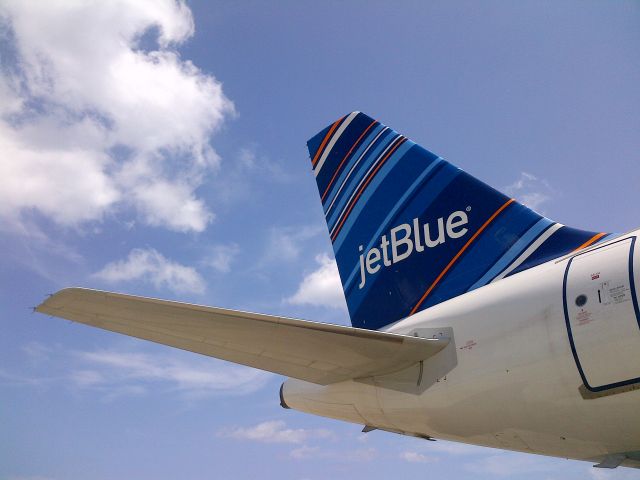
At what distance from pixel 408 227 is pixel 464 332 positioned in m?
2.61

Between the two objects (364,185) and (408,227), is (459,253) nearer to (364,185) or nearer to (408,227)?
(408,227)

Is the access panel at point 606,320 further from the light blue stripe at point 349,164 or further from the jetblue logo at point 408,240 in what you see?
the light blue stripe at point 349,164

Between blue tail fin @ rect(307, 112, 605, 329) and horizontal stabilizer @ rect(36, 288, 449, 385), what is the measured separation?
1.59 meters

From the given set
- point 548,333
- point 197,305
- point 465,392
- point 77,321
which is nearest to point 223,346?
point 197,305

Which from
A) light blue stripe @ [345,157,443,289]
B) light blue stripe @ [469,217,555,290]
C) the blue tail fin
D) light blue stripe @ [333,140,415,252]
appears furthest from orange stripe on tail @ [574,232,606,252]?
light blue stripe @ [333,140,415,252]

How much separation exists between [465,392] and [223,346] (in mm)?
2594

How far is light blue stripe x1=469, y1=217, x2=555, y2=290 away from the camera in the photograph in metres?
7.43

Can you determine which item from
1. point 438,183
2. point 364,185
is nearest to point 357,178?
point 364,185

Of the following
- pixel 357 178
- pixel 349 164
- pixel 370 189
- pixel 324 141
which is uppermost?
pixel 324 141

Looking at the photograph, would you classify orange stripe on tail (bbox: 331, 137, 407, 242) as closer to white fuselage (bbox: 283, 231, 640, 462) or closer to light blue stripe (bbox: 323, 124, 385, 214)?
light blue stripe (bbox: 323, 124, 385, 214)

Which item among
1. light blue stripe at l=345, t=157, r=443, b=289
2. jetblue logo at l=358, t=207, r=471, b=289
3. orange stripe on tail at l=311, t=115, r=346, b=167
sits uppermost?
orange stripe on tail at l=311, t=115, r=346, b=167

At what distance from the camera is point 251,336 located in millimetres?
6016

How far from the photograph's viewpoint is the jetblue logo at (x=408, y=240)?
8.28 m

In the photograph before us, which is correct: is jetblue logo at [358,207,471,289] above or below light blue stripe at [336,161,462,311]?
Answer: below
